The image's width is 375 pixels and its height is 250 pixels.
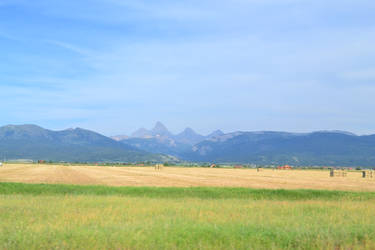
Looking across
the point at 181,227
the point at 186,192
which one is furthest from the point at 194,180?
the point at 181,227

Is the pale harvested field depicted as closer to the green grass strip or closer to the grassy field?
the green grass strip

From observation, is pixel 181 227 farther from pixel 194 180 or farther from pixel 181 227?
pixel 194 180

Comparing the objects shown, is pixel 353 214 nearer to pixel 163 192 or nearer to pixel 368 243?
pixel 368 243

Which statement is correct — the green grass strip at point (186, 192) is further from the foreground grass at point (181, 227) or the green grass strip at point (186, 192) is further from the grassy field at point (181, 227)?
the grassy field at point (181, 227)

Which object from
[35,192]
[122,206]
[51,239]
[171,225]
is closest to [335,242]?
[171,225]

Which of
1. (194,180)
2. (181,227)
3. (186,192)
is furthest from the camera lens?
(194,180)

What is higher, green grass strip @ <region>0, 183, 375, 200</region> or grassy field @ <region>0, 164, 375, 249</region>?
grassy field @ <region>0, 164, 375, 249</region>

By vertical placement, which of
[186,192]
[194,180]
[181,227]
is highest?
[181,227]

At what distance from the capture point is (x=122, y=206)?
2438cm

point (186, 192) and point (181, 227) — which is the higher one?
point (181, 227)

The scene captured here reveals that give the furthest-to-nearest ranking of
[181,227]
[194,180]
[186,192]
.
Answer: [194,180] < [186,192] < [181,227]

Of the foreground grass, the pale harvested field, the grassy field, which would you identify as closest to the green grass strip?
the pale harvested field

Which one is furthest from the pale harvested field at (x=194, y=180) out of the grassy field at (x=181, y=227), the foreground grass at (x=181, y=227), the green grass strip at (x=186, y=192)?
the grassy field at (x=181, y=227)

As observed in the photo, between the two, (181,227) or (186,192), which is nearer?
(181,227)
